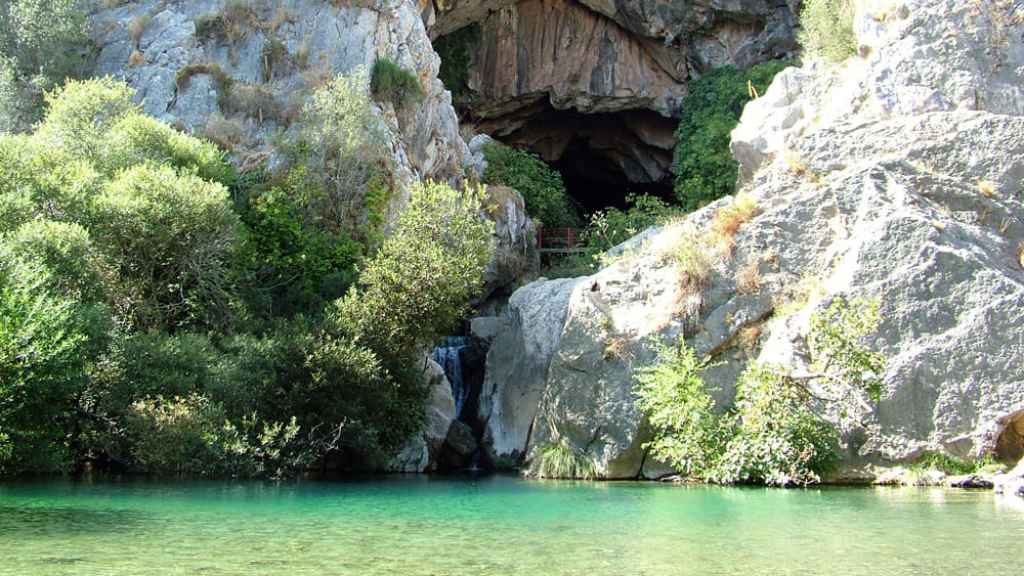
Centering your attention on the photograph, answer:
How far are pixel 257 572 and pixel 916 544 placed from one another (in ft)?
24.7

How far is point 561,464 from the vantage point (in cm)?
2417

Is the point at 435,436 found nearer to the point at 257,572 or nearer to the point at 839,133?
the point at 839,133

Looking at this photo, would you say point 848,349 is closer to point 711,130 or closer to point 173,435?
point 173,435

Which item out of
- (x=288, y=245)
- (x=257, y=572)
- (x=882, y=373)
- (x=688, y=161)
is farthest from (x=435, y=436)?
(x=688, y=161)

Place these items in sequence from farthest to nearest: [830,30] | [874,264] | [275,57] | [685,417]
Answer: [275,57]
[830,30]
[874,264]
[685,417]

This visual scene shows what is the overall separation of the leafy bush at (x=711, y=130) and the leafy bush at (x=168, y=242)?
20460 millimetres

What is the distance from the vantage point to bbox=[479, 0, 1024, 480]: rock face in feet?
68.6

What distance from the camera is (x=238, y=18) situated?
3550 cm

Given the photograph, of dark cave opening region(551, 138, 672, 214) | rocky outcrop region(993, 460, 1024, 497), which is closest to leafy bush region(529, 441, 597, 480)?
rocky outcrop region(993, 460, 1024, 497)

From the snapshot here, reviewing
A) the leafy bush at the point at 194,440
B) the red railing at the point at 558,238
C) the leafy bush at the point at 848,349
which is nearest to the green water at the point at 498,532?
the leafy bush at the point at 194,440

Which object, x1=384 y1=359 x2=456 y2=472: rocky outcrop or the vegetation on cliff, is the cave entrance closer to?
the vegetation on cliff

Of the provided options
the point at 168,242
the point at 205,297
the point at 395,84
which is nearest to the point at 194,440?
the point at 205,297

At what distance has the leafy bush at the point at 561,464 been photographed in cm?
2383

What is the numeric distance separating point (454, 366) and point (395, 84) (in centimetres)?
1002
